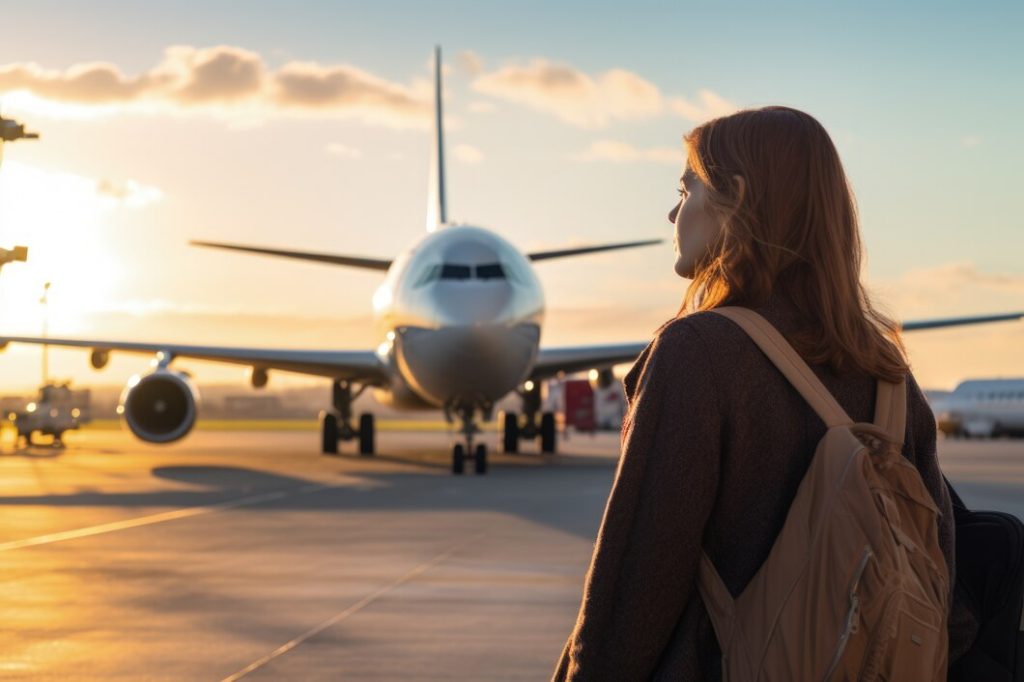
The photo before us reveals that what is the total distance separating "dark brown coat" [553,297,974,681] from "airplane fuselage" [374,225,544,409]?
1747 cm

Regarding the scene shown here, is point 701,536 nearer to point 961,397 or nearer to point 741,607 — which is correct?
point 741,607

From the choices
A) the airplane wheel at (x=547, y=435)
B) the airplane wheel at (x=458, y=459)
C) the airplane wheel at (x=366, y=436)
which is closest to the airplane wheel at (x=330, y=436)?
the airplane wheel at (x=366, y=436)

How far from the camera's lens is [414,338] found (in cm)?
2044

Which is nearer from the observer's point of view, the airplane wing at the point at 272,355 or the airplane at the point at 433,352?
the airplane at the point at 433,352

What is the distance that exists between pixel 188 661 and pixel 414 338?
14.7 meters

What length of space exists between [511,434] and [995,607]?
27166mm

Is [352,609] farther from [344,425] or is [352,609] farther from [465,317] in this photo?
[344,425]

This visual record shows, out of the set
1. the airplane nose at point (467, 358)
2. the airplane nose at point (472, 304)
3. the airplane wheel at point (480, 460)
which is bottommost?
the airplane wheel at point (480, 460)

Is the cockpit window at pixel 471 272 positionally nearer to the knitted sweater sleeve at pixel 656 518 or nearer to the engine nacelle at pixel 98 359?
the engine nacelle at pixel 98 359

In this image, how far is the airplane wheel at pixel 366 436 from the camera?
2688 centimetres

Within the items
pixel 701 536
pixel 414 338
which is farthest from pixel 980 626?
pixel 414 338

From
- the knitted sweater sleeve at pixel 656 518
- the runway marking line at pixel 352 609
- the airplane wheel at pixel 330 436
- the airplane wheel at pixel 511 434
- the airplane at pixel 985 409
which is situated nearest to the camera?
the knitted sweater sleeve at pixel 656 518

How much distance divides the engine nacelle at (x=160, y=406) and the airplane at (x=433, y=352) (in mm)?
16

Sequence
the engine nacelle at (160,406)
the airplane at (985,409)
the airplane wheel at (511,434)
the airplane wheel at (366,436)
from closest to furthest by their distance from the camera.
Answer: the engine nacelle at (160,406) → the airplane wheel at (366,436) → the airplane wheel at (511,434) → the airplane at (985,409)
